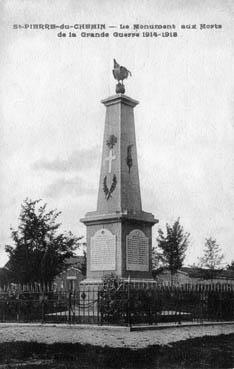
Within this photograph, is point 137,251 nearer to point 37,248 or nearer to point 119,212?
point 119,212

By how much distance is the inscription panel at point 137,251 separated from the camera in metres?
15.6

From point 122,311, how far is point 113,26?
626 centimetres

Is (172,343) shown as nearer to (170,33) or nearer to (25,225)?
(170,33)

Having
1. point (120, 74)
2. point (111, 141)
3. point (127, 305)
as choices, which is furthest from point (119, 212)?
point (120, 74)

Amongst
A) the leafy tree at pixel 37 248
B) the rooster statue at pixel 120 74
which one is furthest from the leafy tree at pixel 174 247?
the rooster statue at pixel 120 74

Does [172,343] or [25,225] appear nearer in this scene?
[172,343]

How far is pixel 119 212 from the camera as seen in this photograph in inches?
618

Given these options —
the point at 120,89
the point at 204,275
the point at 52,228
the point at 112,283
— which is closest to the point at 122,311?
the point at 112,283

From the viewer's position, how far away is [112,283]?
13.1 m

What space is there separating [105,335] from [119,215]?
17.7 feet

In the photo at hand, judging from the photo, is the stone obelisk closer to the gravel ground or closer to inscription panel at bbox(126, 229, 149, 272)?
inscription panel at bbox(126, 229, 149, 272)

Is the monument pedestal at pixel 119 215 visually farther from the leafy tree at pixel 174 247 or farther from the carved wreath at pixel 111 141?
the leafy tree at pixel 174 247

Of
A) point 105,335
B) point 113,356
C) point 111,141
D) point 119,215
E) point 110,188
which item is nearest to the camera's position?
point 113,356

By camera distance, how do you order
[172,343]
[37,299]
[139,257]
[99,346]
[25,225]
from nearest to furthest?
[99,346]
[172,343]
[37,299]
[139,257]
[25,225]
